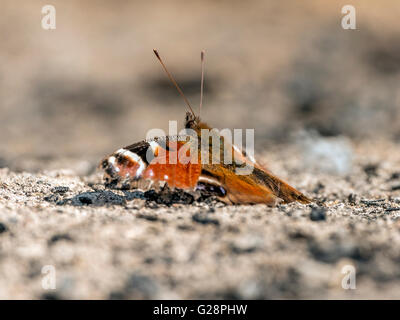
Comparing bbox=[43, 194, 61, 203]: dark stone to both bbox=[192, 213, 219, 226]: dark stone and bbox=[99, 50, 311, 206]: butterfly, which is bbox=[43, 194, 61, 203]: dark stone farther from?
bbox=[192, 213, 219, 226]: dark stone

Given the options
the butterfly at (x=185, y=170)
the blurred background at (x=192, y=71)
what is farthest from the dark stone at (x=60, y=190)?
the blurred background at (x=192, y=71)

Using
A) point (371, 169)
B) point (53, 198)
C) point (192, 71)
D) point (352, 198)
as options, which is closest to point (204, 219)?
point (53, 198)

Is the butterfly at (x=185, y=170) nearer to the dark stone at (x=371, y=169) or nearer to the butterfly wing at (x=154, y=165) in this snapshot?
the butterfly wing at (x=154, y=165)

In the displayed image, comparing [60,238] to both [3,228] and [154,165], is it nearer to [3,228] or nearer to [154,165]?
[3,228]

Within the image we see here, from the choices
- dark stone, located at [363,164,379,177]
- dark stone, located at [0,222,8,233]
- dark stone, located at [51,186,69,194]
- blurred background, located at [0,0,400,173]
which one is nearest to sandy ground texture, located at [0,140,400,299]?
dark stone, located at [0,222,8,233]

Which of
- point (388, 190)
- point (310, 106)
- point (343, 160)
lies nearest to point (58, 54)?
point (310, 106)
